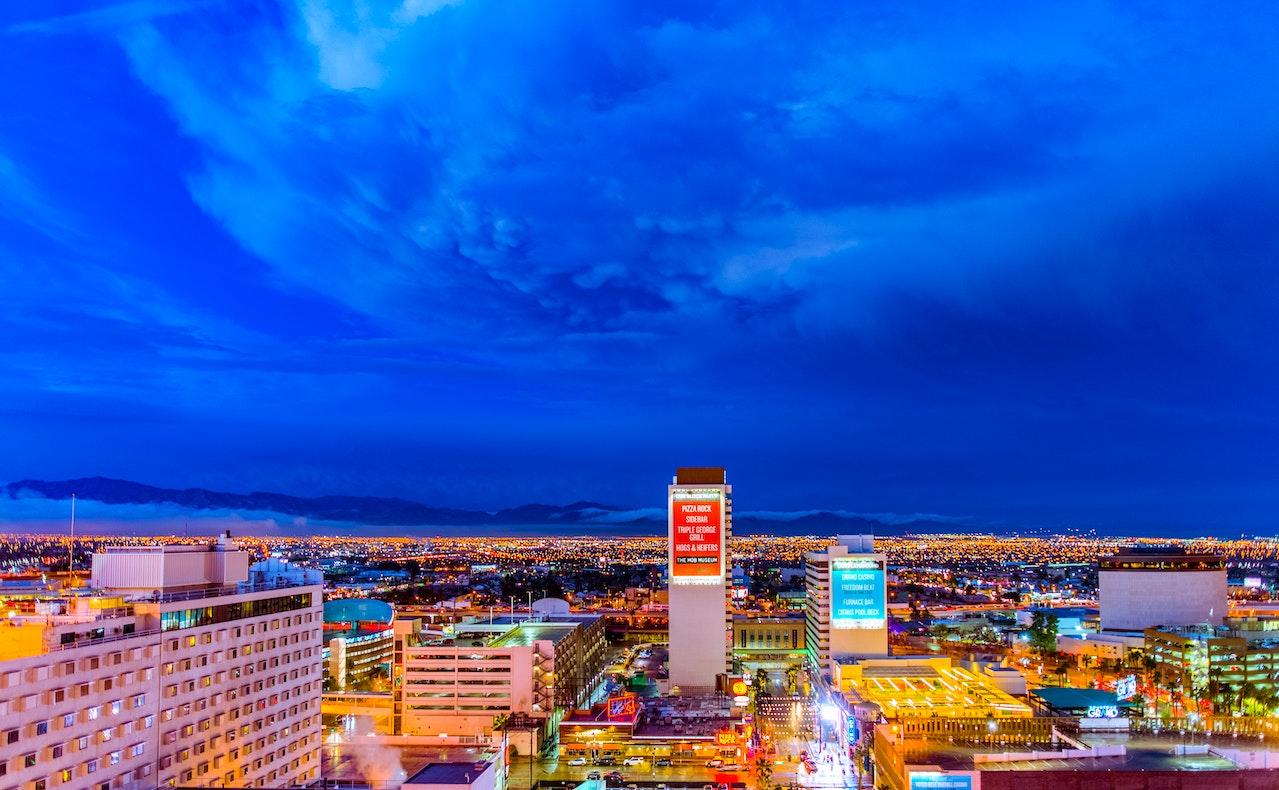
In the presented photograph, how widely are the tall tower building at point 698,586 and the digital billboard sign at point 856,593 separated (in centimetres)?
1365

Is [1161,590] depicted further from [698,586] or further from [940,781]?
[940,781]

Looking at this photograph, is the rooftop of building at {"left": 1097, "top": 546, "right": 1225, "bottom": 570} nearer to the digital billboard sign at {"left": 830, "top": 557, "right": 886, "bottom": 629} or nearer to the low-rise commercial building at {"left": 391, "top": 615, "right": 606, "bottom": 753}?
the digital billboard sign at {"left": 830, "top": 557, "right": 886, "bottom": 629}

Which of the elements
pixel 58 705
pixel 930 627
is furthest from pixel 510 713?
pixel 930 627

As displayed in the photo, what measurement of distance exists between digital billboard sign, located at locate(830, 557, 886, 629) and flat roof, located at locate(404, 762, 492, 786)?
6882 centimetres

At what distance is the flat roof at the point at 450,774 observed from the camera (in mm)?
35688

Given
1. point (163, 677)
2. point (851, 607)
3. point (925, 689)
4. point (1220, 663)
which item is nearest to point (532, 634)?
point (925, 689)

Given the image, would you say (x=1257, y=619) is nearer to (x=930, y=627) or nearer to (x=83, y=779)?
(x=930, y=627)

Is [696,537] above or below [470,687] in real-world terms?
above

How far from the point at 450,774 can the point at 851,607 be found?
234 feet

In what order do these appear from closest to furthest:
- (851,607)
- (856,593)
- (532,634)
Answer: (532,634) → (851,607) → (856,593)

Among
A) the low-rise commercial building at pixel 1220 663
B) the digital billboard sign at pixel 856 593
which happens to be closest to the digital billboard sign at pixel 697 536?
the digital billboard sign at pixel 856 593

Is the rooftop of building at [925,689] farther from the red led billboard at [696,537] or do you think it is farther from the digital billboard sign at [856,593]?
the red led billboard at [696,537]

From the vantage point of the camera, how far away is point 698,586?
94000mm

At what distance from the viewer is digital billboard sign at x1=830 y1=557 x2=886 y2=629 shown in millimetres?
100938
